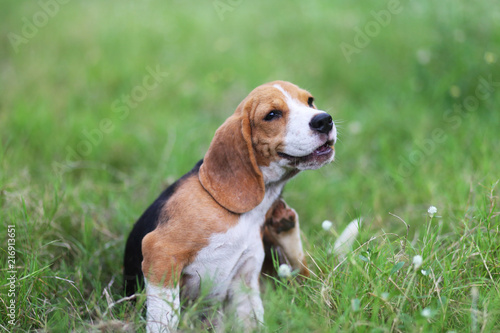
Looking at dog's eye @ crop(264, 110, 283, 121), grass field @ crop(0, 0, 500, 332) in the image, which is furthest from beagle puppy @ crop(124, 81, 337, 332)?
grass field @ crop(0, 0, 500, 332)

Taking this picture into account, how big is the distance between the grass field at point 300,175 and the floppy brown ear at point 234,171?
552mm

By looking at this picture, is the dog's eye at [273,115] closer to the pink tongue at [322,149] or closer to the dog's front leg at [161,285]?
the pink tongue at [322,149]

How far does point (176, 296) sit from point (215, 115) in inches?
144

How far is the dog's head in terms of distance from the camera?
2906 millimetres

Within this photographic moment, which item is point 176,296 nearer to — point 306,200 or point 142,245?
point 142,245

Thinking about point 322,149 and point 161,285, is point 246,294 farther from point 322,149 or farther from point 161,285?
point 322,149

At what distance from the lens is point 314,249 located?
134 inches

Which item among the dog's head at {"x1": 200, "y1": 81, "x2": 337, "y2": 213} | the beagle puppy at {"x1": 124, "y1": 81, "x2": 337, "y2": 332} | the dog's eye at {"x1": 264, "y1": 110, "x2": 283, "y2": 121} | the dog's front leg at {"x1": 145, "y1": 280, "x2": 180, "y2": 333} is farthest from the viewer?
the dog's eye at {"x1": 264, "y1": 110, "x2": 283, "y2": 121}

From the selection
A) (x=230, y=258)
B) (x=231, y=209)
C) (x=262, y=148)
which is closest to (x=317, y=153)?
(x=262, y=148)

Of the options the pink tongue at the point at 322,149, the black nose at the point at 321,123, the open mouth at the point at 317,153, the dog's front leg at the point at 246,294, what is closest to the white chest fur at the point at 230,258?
the dog's front leg at the point at 246,294

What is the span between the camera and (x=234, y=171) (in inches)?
117

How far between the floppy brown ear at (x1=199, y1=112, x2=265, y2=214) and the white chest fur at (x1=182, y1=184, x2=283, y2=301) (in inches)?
5.0

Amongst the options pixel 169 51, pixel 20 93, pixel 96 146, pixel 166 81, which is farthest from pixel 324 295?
pixel 169 51

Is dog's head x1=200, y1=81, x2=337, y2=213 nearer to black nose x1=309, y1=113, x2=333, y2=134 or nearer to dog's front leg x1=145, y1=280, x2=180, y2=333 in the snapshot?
black nose x1=309, y1=113, x2=333, y2=134
